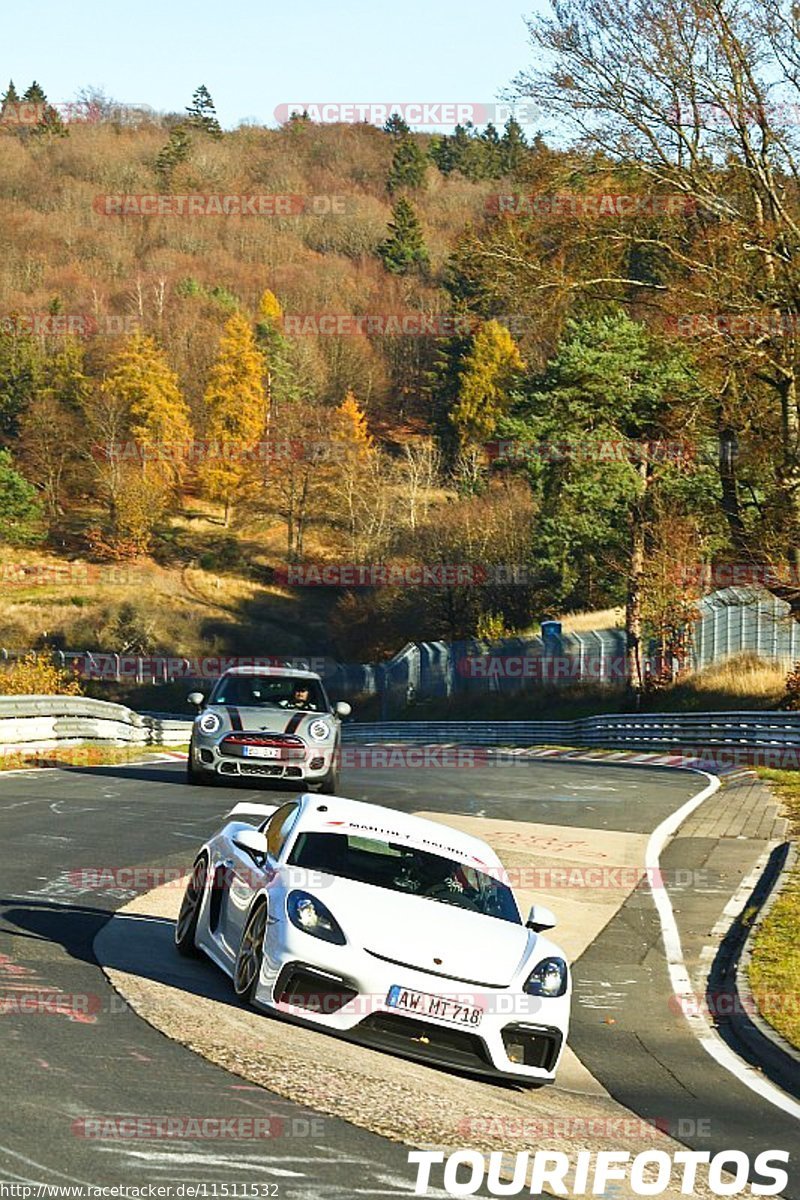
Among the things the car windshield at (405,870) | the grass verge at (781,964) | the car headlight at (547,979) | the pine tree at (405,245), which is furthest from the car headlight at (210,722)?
the pine tree at (405,245)

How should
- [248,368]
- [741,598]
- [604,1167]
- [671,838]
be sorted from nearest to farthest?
[604,1167] → [671,838] → [741,598] → [248,368]

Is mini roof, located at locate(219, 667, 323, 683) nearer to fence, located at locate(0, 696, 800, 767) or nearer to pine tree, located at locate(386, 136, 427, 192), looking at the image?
fence, located at locate(0, 696, 800, 767)

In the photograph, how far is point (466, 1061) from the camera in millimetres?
8578

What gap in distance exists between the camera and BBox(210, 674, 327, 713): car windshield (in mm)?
22203

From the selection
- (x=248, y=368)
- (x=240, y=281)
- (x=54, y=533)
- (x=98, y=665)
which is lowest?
(x=98, y=665)

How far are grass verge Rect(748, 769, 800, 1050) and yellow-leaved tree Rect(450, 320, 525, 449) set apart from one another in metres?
95.4

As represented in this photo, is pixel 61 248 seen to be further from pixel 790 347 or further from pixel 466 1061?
pixel 466 1061

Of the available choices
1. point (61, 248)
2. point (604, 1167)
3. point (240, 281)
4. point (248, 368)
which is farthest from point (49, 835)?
point (61, 248)

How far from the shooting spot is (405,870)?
9695 mm

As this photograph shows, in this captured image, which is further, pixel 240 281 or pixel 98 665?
pixel 240 281

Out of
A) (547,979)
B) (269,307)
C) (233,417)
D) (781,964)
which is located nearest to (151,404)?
(233,417)

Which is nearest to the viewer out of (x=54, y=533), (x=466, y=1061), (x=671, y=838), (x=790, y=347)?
(x=466, y=1061)

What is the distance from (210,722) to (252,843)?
11993 mm

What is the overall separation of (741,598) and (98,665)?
42.9 meters
